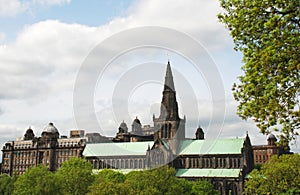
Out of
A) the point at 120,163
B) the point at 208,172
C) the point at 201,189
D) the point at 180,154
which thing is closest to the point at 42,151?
the point at 120,163

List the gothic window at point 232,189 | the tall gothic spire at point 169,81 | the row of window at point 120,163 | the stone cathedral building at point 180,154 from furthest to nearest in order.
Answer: the tall gothic spire at point 169,81 < the row of window at point 120,163 < the stone cathedral building at point 180,154 < the gothic window at point 232,189

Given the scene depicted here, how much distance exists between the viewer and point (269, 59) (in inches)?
854

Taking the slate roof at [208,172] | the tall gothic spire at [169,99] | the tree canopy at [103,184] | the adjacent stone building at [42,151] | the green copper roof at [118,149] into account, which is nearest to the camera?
the tree canopy at [103,184]

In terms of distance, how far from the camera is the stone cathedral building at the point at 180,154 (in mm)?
114625

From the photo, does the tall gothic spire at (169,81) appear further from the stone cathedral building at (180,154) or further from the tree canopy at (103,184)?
the tree canopy at (103,184)

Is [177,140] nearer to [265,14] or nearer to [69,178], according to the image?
[69,178]

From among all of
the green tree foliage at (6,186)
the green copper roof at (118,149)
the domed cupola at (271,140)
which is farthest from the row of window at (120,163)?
the domed cupola at (271,140)

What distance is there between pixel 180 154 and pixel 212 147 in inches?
470

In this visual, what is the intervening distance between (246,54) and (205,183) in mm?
74935

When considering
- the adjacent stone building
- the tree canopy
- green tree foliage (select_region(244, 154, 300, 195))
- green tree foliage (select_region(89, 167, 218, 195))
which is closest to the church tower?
the tree canopy

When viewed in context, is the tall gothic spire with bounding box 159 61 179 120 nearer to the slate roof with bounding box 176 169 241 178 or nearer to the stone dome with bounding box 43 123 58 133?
the slate roof with bounding box 176 169 241 178

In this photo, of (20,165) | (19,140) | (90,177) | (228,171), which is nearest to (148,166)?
(228,171)

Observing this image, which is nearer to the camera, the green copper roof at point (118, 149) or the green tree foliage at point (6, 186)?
the green tree foliage at point (6, 186)

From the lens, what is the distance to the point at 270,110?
2255cm
